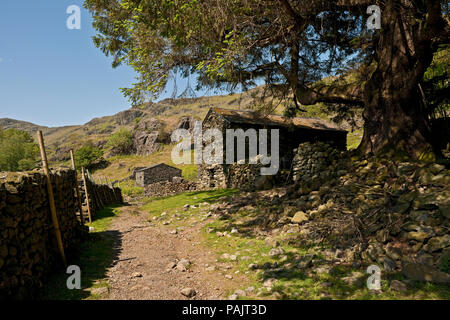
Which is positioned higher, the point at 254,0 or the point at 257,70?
the point at 254,0

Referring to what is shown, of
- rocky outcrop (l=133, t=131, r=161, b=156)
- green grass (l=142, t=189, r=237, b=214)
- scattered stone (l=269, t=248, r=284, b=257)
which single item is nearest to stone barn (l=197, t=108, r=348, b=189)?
green grass (l=142, t=189, r=237, b=214)

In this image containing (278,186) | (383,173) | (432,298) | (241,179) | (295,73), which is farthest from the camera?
(241,179)

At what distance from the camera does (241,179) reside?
53.7 ft

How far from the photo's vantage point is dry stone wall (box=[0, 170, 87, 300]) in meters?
3.61

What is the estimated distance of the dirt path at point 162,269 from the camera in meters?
4.36

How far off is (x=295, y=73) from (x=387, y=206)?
6.90 metres

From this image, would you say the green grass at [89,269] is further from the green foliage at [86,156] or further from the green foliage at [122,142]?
the green foliage at [122,142]

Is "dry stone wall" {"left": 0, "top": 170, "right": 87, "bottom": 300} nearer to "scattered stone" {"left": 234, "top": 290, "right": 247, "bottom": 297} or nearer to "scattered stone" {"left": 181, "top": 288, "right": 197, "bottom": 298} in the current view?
"scattered stone" {"left": 181, "top": 288, "right": 197, "bottom": 298}

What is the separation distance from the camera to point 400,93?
7.82m

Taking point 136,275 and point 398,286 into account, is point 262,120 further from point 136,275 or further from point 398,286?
point 398,286

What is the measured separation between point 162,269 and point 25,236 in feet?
8.76

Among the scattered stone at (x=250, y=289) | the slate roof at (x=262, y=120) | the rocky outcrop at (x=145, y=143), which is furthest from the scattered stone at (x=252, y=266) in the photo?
the rocky outcrop at (x=145, y=143)
